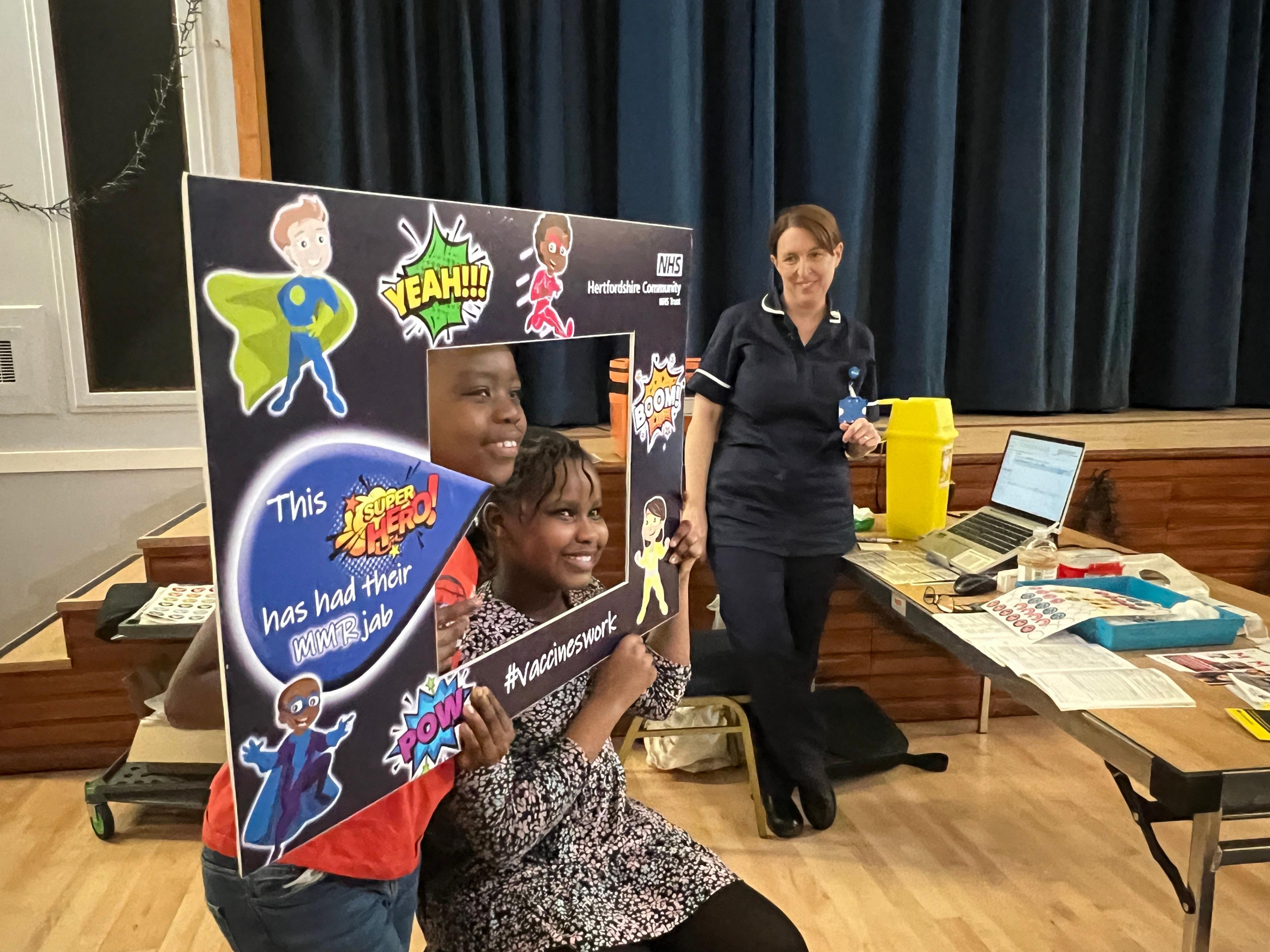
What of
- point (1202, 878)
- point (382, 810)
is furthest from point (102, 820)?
point (1202, 878)

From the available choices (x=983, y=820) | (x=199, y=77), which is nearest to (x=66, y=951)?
(x=983, y=820)

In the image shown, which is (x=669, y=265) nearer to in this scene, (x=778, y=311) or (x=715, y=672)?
(x=778, y=311)

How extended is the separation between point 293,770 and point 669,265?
0.59 metres

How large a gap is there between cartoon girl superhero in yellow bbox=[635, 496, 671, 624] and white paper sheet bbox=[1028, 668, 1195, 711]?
0.72 metres

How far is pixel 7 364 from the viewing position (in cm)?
277

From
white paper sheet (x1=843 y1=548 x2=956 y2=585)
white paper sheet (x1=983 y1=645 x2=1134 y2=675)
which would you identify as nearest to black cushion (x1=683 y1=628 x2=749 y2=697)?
white paper sheet (x1=843 y1=548 x2=956 y2=585)

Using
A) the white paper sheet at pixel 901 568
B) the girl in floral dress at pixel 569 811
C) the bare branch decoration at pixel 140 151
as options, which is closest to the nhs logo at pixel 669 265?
the girl in floral dress at pixel 569 811

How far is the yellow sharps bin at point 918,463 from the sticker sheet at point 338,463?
161 centimetres

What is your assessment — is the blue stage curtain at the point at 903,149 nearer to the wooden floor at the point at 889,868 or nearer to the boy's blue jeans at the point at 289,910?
the wooden floor at the point at 889,868

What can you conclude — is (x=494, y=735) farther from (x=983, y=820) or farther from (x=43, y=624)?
(x=43, y=624)

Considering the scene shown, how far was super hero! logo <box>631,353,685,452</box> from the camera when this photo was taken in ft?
3.22

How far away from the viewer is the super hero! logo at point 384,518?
669 mm

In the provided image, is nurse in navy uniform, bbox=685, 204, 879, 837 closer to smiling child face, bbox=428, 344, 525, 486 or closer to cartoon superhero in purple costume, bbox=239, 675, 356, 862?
smiling child face, bbox=428, 344, 525, 486

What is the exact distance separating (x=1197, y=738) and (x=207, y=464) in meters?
1.28
